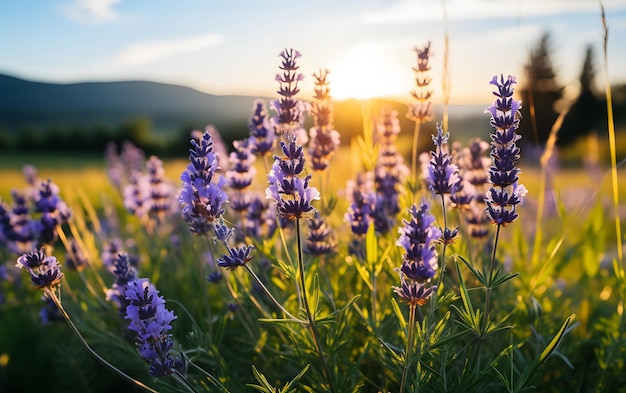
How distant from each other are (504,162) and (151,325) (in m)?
1.18

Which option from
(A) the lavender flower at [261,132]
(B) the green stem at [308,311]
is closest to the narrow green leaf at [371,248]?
(B) the green stem at [308,311]

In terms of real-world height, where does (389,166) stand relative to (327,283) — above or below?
above

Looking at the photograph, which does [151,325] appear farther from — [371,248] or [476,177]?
[476,177]

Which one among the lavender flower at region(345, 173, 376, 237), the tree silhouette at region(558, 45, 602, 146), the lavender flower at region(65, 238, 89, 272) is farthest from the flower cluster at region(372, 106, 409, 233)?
the tree silhouette at region(558, 45, 602, 146)

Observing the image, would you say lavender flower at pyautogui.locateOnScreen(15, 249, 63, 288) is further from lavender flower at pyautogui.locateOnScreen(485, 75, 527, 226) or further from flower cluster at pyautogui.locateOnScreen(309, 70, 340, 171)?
lavender flower at pyautogui.locateOnScreen(485, 75, 527, 226)

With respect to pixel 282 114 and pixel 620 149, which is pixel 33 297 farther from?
pixel 620 149

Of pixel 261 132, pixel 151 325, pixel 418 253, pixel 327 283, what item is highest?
pixel 261 132

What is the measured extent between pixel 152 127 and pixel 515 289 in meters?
66.1

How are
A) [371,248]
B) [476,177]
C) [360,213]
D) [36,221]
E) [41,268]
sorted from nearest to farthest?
1. [41,268]
2. [371,248]
3. [360,213]
4. [476,177]
5. [36,221]

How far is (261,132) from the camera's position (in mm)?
2586

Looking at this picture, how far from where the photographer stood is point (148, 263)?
4.05m

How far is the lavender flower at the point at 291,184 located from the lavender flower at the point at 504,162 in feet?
1.78

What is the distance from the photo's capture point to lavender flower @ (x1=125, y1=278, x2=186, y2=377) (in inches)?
68.4

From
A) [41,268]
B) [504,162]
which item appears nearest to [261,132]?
[41,268]
